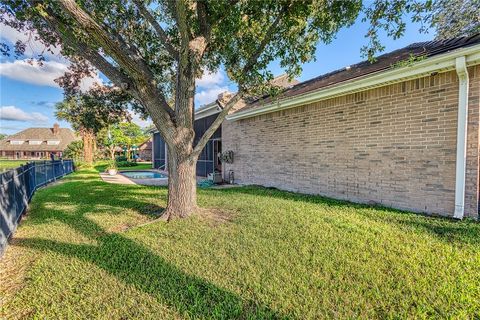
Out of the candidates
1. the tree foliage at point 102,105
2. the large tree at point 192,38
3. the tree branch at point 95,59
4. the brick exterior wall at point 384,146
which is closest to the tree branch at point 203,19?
the large tree at point 192,38

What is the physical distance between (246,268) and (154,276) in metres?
1.20

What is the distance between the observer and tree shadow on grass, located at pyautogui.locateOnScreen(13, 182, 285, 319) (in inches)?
94.2

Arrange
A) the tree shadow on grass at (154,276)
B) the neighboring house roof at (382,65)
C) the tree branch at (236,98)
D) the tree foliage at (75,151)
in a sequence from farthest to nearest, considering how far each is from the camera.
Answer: the tree foliage at (75,151)
the tree branch at (236,98)
the neighboring house roof at (382,65)
the tree shadow on grass at (154,276)

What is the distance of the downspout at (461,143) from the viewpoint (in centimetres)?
476

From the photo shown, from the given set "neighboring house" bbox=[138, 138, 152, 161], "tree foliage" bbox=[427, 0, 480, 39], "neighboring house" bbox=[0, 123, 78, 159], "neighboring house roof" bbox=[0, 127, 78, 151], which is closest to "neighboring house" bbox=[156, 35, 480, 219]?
"tree foliage" bbox=[427, 0, 480, 39]

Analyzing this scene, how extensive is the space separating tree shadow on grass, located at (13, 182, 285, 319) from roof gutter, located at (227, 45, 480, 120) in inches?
226

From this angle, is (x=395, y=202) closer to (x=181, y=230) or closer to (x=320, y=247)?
(x=320, y=247)

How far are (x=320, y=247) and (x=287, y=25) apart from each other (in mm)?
4654

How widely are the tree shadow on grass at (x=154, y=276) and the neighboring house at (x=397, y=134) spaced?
16.8ft

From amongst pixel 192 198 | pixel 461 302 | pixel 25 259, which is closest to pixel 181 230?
pixel 192 198

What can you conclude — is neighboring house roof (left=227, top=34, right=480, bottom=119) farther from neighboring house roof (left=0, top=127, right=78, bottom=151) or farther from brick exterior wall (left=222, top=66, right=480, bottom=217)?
neighboring house roof (left=0, top=127, right=78, bottom=151)

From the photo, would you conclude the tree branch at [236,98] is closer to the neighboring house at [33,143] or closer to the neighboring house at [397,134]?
the neighboring house at [397,134]

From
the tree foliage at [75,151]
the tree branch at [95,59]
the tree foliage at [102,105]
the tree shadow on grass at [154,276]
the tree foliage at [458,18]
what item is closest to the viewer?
the tree shadow on grass at [154,276]

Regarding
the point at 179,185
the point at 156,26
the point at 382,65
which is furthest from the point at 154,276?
the point at 382,65
